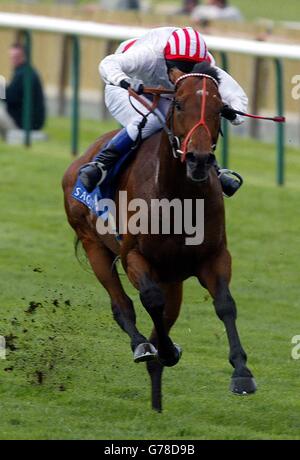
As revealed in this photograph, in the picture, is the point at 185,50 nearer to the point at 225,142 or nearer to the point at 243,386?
the point at 243,386

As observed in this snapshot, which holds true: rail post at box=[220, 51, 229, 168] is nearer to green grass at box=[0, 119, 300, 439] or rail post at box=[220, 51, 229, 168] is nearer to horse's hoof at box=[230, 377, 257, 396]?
green grass at box=[0, 119, 300, 439]

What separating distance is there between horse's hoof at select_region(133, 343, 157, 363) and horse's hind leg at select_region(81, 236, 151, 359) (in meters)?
0.10

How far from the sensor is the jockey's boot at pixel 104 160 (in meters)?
7.06

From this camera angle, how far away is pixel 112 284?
292 inches

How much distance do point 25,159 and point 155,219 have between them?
26.4 ft

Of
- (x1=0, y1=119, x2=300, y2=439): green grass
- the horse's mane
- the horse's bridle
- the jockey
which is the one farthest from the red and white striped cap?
(x1=0, y1=119, x2=300, y2=439): green grass

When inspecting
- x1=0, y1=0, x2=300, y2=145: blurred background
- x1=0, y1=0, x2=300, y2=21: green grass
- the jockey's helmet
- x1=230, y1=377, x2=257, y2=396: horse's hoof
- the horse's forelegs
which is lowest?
x1=230, y1=377, x2=257, y2=396: horse's hoof

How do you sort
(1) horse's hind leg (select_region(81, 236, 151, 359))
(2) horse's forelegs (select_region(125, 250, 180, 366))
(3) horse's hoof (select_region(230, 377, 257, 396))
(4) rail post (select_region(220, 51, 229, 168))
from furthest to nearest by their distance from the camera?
(4) rail post (select_region(220, 51, 229, 168)) < (1) horse's hind leg (select_region(81, 236, 151, 359)) < (2) horse's forelegs (select_region(125, 250, 180, 366)) < (3) horse's hoof (select_region(230, 377, 257, 396))

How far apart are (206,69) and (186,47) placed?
43 centimetres

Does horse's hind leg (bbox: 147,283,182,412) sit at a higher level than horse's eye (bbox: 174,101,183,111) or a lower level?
lower

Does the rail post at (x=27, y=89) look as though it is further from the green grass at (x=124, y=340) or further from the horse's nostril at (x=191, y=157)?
the horse's nostril at (x=191, y=157)

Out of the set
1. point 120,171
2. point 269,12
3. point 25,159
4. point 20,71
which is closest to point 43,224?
point 25,159

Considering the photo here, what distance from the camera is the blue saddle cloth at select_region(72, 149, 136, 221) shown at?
23.3 ft

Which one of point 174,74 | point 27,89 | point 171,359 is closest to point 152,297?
point 171,359
